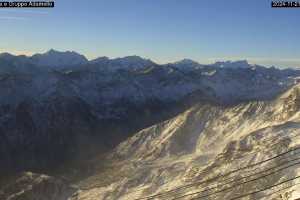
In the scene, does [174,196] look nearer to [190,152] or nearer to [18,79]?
[190,152]

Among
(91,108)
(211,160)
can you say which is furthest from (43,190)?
(91,108)

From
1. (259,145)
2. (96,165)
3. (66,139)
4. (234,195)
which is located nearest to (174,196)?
(234,195)

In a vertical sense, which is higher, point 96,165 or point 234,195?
point 234,195

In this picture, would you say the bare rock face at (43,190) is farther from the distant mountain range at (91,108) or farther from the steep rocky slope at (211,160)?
the distant mountain range at (91,108)

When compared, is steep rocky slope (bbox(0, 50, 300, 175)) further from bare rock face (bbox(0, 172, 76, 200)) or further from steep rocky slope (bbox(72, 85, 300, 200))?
bare rock face (bbox(0, 172, 76, 200))

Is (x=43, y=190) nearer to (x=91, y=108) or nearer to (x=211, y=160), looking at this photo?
(x=211, y=160)

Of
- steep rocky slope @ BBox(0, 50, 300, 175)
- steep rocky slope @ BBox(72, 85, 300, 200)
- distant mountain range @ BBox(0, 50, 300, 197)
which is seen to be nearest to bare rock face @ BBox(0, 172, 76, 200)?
steep rocky slope @ BBox(72, 85, 300, 200)
